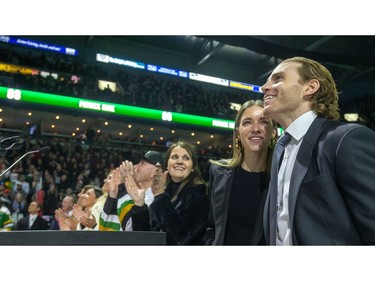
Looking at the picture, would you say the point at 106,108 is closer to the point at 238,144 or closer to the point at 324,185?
the point at 238,144

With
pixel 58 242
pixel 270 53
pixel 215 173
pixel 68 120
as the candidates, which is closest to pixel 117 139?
pixel 68 120

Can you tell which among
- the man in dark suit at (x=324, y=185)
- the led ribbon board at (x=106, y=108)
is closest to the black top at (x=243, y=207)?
the man in dark suit at (x=324, y=185)

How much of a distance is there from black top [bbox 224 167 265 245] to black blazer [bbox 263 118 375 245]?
0.40 m

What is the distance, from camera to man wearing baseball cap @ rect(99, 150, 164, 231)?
6.38 ft

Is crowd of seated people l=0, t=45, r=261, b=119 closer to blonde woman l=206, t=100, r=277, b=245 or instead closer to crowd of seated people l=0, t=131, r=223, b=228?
crowd of seated people l=0, t=131, r=223, b=228

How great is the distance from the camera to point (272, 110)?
1104 millimetres

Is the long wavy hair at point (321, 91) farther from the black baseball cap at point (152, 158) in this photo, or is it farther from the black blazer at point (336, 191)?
the black baseball cap at point (152, 158)

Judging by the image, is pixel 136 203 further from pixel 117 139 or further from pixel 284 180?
pixel 117 139

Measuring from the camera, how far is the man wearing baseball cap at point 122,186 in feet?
6.38

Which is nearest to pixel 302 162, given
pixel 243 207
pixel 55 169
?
pixel 243 207

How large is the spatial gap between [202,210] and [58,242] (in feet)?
3.01

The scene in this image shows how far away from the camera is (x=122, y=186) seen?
222 centimetres

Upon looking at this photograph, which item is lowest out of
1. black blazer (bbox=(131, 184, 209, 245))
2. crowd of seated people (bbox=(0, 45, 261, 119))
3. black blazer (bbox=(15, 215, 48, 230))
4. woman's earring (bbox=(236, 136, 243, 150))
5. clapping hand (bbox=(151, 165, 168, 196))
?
black blazer (bbox=(15, 215, 48, 230))

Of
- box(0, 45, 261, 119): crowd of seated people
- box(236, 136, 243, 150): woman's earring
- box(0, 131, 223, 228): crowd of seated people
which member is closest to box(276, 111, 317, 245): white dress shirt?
box(236, 136, 243, 150): woman's earring
